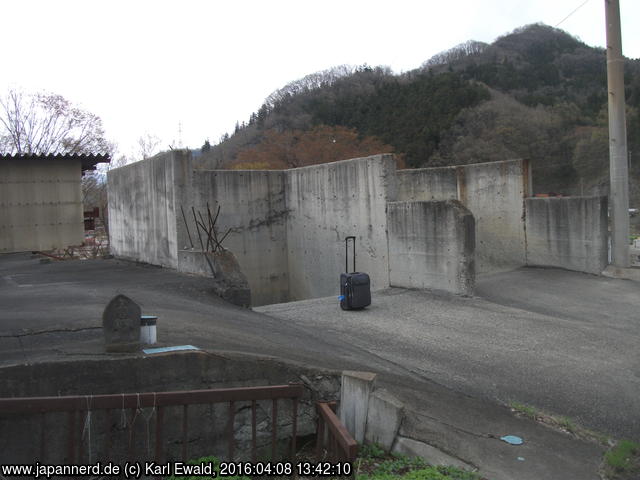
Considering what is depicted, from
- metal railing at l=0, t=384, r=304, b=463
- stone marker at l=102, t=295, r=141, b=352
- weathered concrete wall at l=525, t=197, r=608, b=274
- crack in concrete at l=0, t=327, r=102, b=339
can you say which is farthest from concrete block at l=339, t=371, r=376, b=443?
weathered concrete wall at l=525, t=197, r=608, b=274

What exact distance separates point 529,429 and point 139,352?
12.5ft

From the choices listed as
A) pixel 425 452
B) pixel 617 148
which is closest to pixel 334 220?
pixel 617 148

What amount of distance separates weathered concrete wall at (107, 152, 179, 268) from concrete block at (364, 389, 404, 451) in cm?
856

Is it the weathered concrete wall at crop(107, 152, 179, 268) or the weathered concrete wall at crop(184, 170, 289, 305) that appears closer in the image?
the weathered concrete wall at crop(107, 152, 179, 268)

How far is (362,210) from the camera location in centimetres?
1380

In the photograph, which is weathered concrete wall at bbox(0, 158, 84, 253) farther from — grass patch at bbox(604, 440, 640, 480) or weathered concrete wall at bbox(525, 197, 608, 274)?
weathered concrete wall at bbox(525, 197, 608, 274)

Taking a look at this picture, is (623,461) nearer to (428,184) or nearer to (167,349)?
(167,349)

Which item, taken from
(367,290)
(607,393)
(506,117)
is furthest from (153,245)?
(506,117)

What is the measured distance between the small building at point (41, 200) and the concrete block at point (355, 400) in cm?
776

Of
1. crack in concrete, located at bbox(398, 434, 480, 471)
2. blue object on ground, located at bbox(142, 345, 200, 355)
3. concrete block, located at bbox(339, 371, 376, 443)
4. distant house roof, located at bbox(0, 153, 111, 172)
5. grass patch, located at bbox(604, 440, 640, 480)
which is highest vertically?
distant house roof, located at bbox(0, 153, 111, 172)

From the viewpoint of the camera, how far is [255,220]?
1664 cm

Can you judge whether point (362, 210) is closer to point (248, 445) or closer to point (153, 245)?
point (153, 245)

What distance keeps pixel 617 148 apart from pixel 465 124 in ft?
97.1

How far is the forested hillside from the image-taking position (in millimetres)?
38656
